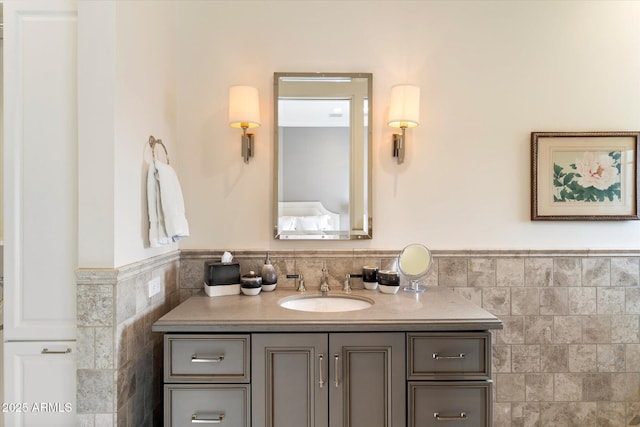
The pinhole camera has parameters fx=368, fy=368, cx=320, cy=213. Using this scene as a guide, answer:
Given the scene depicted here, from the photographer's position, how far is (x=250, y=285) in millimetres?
1920

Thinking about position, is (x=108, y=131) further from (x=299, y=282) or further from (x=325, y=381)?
(x=325, y=381)

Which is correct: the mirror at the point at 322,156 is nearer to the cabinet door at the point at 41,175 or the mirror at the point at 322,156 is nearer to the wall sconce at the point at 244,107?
the wall sconce at the point at 244,107

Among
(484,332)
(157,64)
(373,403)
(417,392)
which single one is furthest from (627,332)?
(157,64)

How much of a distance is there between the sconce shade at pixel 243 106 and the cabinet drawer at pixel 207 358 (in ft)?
3.65

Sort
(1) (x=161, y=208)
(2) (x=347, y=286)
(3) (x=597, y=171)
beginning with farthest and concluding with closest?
(3) (x=597, y=171) → (2) (x=347, y=286) → (1) (x=161, y=208)

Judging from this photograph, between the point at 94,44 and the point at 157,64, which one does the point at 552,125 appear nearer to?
the point at 157,64

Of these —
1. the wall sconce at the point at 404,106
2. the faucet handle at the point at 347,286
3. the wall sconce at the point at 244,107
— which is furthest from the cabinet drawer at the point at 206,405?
the wall sconce at the point at 404,106

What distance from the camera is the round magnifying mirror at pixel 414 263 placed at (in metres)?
2.05

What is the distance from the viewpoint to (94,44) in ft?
4.70

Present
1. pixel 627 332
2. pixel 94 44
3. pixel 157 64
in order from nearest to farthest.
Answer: pixel 94 44, pixel 157 64, pixel 627 332

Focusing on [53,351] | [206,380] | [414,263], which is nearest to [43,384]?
[53,351]

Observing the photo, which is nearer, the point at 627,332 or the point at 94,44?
the point at 94,44

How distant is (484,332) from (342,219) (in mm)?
947

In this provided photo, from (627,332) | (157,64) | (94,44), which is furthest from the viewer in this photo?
(627,332)
